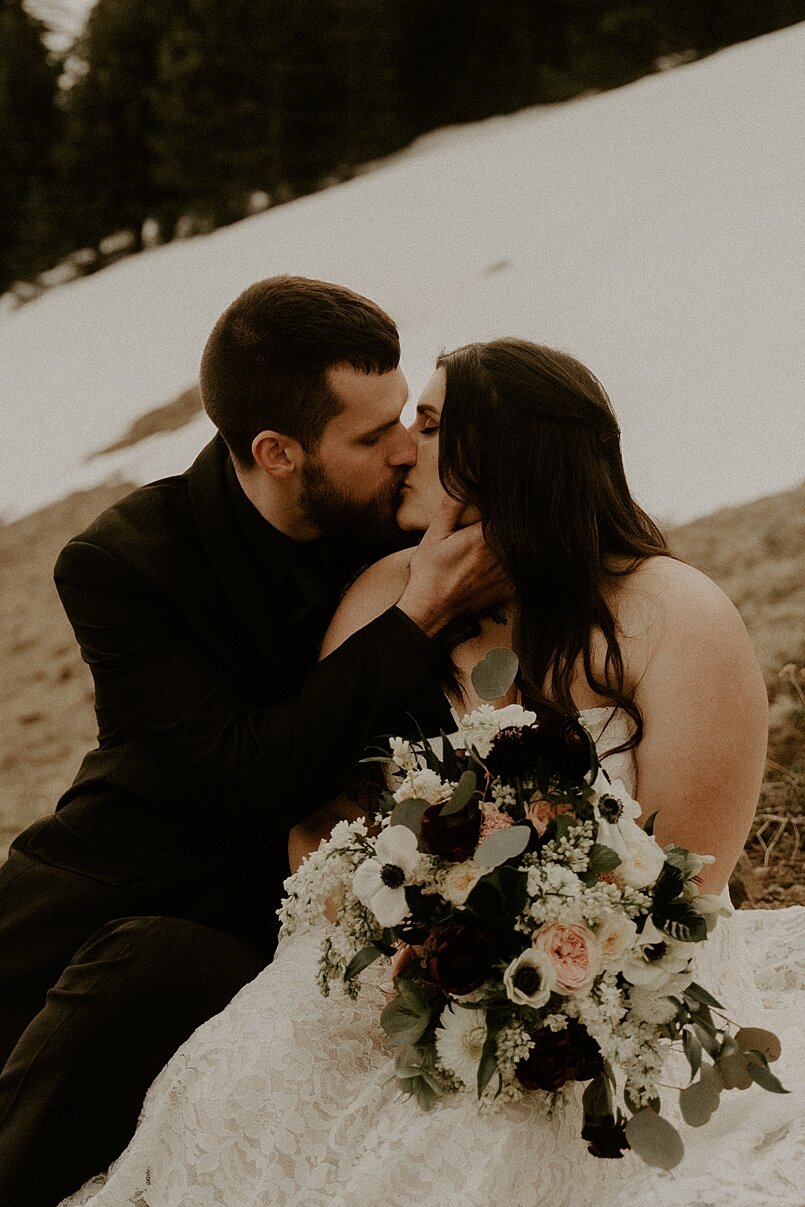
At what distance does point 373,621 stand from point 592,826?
913 millimetres

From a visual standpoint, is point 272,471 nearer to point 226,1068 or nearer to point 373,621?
point 373,621

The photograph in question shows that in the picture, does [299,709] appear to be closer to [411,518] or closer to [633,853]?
[411,518]

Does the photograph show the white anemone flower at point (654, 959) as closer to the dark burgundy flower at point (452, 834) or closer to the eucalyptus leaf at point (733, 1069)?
the eucalyptus leaf at point (733, 1069)

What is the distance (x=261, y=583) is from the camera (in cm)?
307

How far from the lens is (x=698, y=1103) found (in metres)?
1.91

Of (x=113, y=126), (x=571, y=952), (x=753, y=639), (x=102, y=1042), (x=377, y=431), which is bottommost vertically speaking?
(x=113, y=126)

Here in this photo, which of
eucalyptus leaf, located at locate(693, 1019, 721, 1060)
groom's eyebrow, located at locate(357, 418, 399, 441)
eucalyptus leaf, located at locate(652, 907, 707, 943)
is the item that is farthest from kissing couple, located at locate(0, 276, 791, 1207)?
eucalyptus leaf, located at locate(652, 907, 707, 943)

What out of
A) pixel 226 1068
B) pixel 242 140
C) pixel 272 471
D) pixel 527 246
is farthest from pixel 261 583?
pixel 242 140

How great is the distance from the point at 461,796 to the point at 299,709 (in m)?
0.84

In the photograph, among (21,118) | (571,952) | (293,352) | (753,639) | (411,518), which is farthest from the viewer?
(21,118)

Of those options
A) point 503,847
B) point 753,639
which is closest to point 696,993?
point 503,847

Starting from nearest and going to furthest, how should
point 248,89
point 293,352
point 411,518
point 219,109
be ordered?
1. point 411,518
2. point 293,352
3. point 219,109
4. point 248,89

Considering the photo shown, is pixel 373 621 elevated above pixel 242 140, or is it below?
above

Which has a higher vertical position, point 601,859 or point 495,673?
point 495,673
